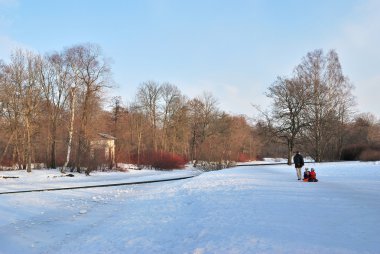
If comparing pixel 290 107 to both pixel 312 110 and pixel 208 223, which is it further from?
pixel 208 223

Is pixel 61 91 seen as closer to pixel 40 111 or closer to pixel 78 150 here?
pixel 40 111

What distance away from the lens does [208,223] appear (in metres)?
11.3

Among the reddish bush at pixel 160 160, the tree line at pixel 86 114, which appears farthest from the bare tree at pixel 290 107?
the reddish bush at pixel 160 160

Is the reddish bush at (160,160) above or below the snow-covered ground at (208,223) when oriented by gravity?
above

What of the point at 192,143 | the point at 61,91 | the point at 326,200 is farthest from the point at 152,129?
the point at 326,200

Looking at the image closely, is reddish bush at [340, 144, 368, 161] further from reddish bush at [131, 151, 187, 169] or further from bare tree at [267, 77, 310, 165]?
reddish bush at [131, 151, 187, 169]

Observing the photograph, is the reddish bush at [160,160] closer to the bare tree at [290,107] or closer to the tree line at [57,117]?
the tree line at [57,117]

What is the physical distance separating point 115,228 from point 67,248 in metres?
2.31

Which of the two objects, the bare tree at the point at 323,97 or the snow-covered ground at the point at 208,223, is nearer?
the snow-covered ground at the point at 208,223

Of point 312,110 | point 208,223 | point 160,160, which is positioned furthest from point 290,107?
point 208,223

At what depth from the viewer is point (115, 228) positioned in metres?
12.5

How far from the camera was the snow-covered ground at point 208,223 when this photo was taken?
8.72 m

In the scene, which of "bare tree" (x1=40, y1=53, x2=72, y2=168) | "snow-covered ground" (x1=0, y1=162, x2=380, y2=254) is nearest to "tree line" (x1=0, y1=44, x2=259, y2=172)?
"bare tree" (x1=40, y1=53, x2=72, y2=168)

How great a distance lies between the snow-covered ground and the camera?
872 cm
